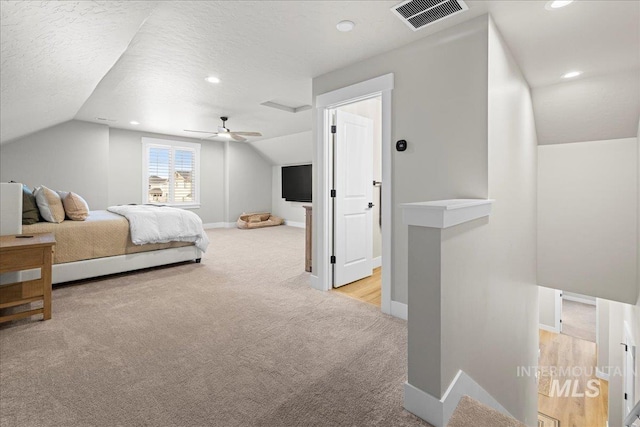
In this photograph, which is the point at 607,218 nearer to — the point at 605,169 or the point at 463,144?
the point at 605,169

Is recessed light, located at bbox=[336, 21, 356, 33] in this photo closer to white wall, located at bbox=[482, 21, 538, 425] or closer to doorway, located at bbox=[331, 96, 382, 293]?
doorway, located at bbox=[331, 96, 382, 293]

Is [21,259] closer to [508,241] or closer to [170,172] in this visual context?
[508,241]

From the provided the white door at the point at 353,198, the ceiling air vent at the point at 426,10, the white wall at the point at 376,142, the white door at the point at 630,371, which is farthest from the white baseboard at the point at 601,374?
the ceiling air vent at the point at 426,10

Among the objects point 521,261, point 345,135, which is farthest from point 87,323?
point 521,261

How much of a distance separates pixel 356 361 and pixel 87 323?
7.30 feet

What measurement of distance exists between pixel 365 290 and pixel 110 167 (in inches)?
257

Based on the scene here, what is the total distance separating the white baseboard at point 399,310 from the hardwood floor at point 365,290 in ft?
0.84

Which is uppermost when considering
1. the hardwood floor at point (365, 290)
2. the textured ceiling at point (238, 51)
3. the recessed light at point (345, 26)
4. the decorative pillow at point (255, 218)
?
the textured ceiling at point (238, 51)

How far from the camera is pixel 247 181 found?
29.2 feet

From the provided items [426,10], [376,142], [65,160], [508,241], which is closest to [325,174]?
[376,142]

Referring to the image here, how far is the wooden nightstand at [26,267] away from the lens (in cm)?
224

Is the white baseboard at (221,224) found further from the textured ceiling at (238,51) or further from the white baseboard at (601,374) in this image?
the white baseboard at (601,374)

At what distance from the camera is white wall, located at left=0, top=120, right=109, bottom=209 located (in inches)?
214

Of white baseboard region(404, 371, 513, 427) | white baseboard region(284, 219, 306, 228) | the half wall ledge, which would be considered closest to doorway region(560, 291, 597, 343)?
white baseboard region(284, 219, 306, 228)
